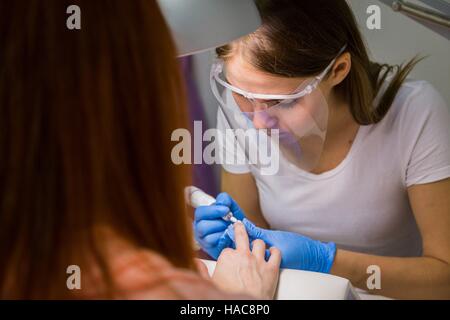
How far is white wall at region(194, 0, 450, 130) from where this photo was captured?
140 cm

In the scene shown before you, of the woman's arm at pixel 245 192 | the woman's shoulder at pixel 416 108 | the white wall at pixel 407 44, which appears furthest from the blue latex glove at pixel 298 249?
the white wall at pixel 407 44

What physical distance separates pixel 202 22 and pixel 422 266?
0.81 metres

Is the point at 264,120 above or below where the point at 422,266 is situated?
above

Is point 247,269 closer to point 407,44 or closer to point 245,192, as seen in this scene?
point 245,192

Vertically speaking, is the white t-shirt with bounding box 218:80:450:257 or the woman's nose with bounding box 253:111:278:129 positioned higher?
the woman's nose with bounding box 253:111:278:129

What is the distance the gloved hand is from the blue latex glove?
0.02 m

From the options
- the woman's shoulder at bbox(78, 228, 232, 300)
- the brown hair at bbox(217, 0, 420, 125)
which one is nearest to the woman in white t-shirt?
the brown hair at bbox(217, 0, 420, 125)

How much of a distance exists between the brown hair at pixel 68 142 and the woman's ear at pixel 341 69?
0.77 metres

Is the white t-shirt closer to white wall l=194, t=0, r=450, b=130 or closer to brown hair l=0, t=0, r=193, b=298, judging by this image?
white wall l=194, t=0, r=450, b=130

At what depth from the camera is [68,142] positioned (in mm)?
719

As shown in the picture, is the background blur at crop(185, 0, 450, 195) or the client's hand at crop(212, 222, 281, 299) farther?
the background blur at crop(185, 0, 450, 195)
